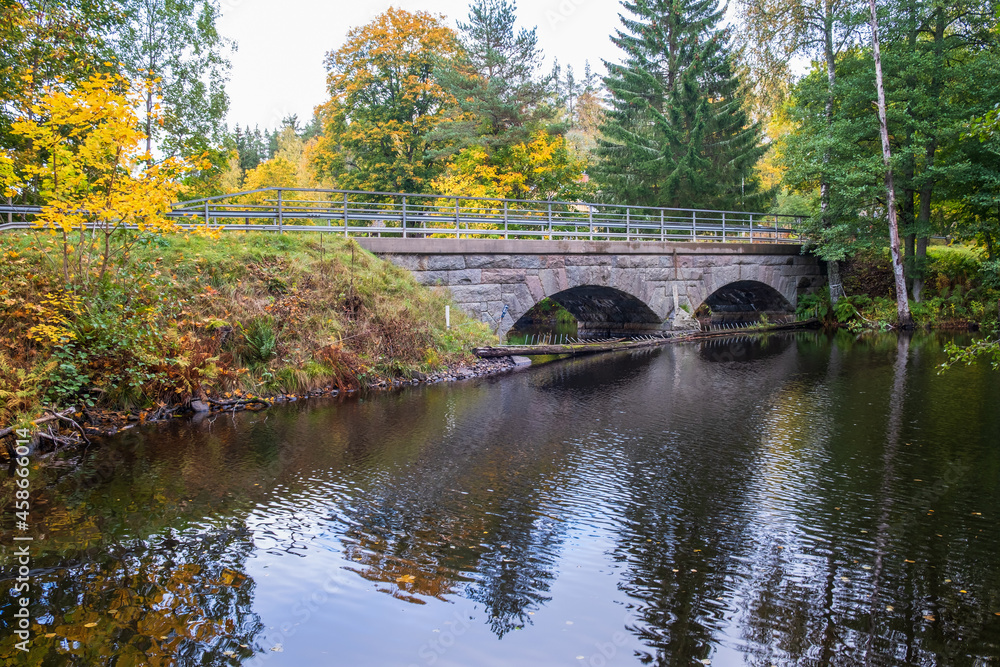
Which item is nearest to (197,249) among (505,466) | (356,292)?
(356,292)

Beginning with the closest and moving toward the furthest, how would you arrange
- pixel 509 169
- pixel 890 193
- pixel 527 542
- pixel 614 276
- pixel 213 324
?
pixel 527 542
pixel 213 324
pixel 614 276
pixel 890 193
pixel 509 169

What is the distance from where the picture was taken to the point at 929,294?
2336 cm

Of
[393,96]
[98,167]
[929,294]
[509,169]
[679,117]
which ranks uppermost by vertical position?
[393,96]

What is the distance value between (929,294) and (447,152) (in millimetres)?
16831

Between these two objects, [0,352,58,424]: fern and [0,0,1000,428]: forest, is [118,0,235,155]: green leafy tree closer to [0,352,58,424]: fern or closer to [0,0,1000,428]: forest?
[0,0,1000,428]: forest

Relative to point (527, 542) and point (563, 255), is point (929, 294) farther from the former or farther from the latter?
point (527, 542)

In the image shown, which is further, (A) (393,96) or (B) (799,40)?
(A) (393,96)

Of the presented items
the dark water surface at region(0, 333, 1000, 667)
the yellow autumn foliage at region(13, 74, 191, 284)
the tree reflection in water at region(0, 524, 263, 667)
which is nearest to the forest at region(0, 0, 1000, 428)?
the yellow autumn foliage at region(13, 74, 191, 284)

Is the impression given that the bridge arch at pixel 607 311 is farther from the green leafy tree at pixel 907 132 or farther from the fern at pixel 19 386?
the fern at pixel 19 386

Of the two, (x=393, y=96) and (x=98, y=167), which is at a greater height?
(x=393, y=96)

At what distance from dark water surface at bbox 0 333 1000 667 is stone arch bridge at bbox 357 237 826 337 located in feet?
19.6

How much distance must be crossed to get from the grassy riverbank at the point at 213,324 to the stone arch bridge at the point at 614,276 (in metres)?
0.75


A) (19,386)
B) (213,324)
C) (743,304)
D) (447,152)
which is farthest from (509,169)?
(19,386)

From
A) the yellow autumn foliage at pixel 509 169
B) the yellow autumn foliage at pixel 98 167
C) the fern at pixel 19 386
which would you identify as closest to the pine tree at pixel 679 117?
the yellow autumn foliage at pixel 509 169
